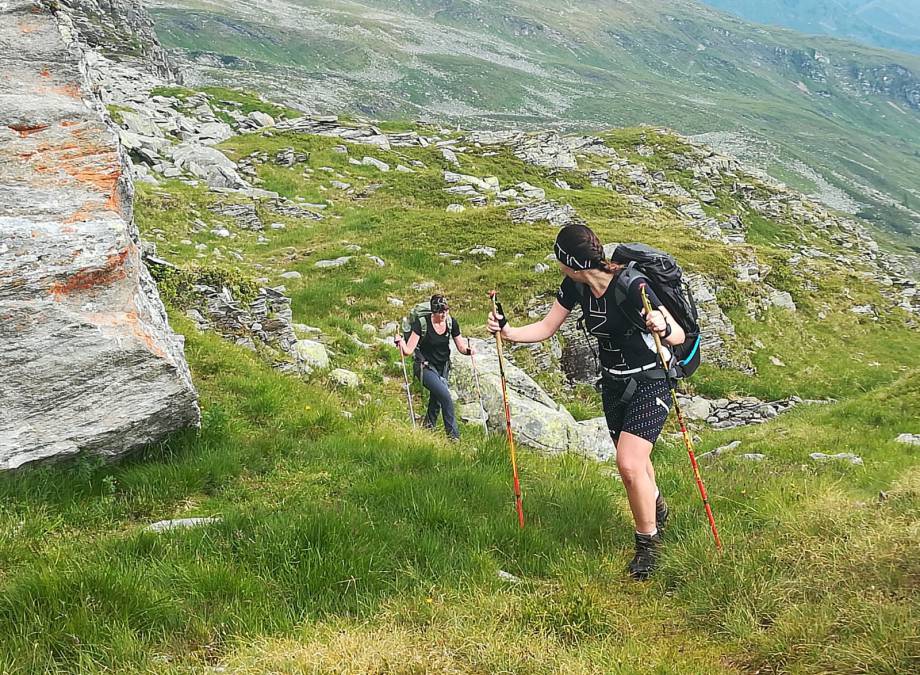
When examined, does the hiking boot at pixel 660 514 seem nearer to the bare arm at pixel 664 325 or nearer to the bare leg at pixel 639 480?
the bare leg at pixel 639 480

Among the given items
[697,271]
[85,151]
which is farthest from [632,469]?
[697,271]

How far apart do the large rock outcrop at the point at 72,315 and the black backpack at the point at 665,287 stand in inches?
201

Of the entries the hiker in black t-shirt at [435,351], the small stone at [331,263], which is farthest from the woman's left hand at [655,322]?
the small stone at [331,263]

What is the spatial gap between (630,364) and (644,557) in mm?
1878

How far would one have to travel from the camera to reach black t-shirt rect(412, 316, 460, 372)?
1193 centimetres

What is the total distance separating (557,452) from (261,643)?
8.13 metres

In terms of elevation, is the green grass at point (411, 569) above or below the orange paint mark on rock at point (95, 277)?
below

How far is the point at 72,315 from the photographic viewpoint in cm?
618

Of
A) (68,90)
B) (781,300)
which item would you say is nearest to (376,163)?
(781,300)

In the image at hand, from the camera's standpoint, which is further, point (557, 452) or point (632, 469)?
point (557, 452)

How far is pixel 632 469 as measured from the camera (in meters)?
5.72

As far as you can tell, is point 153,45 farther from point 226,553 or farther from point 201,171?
point 226,553

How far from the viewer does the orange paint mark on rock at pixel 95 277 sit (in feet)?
20.6

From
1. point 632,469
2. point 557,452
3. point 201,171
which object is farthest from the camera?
point 201,171
